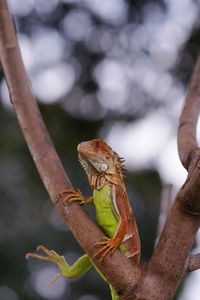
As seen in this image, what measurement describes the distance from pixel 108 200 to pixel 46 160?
391 mm

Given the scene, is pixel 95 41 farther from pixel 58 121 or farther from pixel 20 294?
pixel 20 294

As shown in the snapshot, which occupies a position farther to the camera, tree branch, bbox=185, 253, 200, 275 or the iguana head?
the iguana head

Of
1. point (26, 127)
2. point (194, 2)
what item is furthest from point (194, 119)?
point (194, 2)

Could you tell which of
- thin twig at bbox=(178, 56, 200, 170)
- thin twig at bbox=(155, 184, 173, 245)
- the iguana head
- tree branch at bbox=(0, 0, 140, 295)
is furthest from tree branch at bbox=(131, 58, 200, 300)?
thin twig at bbox=(155, 184, 173, 245)

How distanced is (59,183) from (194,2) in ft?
18.8

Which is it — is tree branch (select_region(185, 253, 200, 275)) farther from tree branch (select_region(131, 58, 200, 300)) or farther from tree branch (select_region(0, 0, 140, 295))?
tree branch (select_region(0, 0, 140, 295))

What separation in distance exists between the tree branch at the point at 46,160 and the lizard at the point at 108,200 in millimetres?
105

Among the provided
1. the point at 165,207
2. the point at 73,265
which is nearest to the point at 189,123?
the point at 165,207

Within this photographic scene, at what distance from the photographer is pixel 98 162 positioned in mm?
1935

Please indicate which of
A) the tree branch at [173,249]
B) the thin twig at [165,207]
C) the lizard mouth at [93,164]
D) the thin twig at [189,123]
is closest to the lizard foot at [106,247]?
the tree branch at [173,249]

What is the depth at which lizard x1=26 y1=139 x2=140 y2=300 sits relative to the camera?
171cm

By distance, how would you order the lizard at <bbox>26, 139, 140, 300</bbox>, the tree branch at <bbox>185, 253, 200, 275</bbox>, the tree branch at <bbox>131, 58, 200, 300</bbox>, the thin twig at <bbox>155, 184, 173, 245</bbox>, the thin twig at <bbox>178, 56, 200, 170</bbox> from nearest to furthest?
the tree branch at <bbox>131, 58, 200, 300</bbox>, the tree branch at <bbox>185, 253, 200, 275</bbox>, the thin twig at <bbox>178, 56, 200, 170</bbox>, the lizard at <bbox>26, 139, 140, 300</bbox>, the thin twig at <bbox>155, 184, 173, 245</bbox>

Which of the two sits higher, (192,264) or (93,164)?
(93,164)

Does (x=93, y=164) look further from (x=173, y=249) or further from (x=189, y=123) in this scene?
(x=173, y=249)
